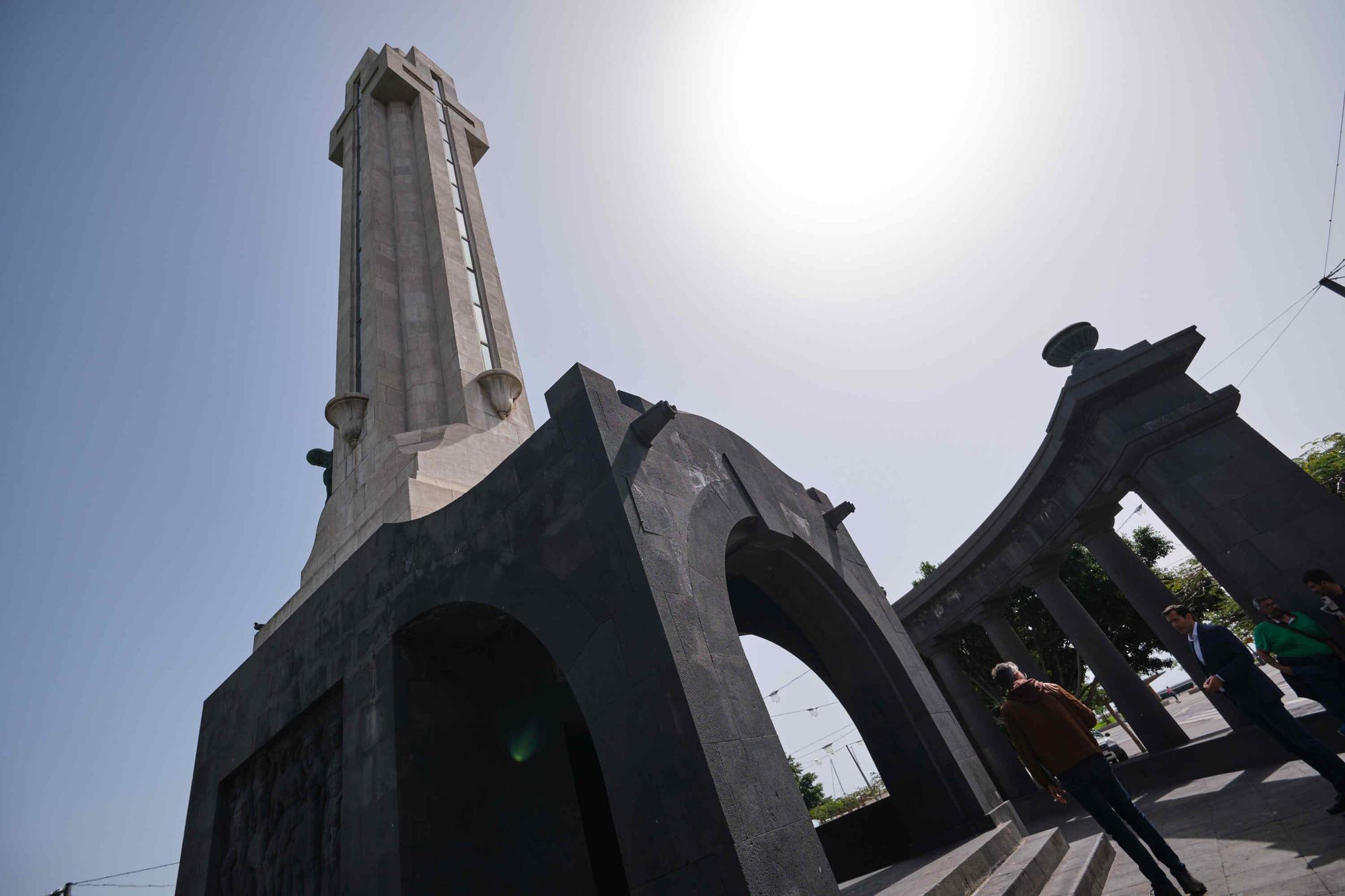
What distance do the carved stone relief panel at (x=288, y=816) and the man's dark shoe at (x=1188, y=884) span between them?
804 centimetres

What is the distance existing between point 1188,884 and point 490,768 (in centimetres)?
646

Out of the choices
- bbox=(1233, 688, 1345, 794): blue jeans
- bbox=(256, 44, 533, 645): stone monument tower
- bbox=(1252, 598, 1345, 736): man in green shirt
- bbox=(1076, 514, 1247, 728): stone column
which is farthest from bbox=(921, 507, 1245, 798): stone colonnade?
bbox=(256, 44, 533, 645): stone monument tower

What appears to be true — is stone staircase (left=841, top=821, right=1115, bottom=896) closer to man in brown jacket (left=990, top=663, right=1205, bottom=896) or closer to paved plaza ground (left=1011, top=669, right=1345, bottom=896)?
paved plaza ground (left=1011, top=669, right=1345, bottom=896)

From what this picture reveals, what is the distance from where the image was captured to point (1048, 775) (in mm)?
5379

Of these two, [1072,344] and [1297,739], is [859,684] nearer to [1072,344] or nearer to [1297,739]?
[1297,739]

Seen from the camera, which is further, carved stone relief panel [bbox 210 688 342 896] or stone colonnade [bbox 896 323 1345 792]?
stone colonnade [bbox 896 323 1345 792]

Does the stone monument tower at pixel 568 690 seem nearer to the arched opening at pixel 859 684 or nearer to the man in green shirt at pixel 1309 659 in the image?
the arched opening at pixel 859 684

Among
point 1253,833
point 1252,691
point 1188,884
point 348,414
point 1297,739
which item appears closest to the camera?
point 1188,884

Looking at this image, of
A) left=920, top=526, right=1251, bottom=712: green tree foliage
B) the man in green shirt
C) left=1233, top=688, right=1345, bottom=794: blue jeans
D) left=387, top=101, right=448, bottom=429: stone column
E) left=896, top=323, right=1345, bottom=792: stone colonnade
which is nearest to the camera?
left=1233, top=688, right=1345, bottom=794: blue jeans

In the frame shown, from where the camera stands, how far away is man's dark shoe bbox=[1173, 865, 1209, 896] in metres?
4.61

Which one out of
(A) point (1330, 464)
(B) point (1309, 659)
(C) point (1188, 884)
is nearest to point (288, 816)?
(C) point (1188, 884)

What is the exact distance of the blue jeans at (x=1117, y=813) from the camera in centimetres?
467

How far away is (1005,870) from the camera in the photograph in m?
6.16

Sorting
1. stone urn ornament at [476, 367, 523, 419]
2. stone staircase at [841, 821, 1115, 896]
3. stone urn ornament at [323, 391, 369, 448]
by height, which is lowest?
stone staircase at [841, 821, 1115, 896]
